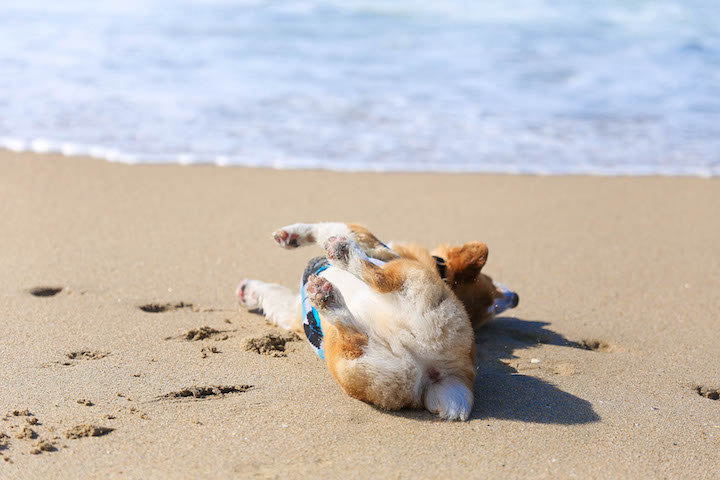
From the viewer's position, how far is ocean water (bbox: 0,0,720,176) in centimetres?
707

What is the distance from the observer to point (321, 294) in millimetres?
2828

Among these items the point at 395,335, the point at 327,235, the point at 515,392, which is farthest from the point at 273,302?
the point at 515,392

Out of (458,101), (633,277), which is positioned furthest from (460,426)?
→ (458,101)

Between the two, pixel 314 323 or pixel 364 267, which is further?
pixel 314 323

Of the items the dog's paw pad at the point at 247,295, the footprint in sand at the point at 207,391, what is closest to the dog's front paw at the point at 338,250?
the footprint in sand at the point at 207,391

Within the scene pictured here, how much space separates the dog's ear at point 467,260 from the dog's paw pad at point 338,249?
0.64m

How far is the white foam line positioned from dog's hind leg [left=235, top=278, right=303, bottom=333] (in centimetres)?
265

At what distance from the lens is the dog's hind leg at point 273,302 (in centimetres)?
378

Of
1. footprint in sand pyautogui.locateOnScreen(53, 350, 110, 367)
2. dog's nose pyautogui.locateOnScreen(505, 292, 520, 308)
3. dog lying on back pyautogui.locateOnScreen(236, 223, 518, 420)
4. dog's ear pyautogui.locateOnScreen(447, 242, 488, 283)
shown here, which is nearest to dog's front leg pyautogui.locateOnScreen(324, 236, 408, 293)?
dog lying on back pyautogui.locateOnScreen(236, 223, 518, 420)

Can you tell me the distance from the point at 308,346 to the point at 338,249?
725mm

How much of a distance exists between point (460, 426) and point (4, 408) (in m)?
1.71

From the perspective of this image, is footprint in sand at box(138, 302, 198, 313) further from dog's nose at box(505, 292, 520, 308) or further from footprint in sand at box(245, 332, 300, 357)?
dog's nose at box(505, 292, 520, 308)

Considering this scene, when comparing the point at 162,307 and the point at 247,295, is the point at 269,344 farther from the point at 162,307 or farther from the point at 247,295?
the point at 162,307

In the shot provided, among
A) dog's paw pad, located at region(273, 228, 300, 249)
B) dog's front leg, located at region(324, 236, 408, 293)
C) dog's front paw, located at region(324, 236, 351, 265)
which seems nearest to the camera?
dog's front leg, located at region(324, 236, 408, 293)
